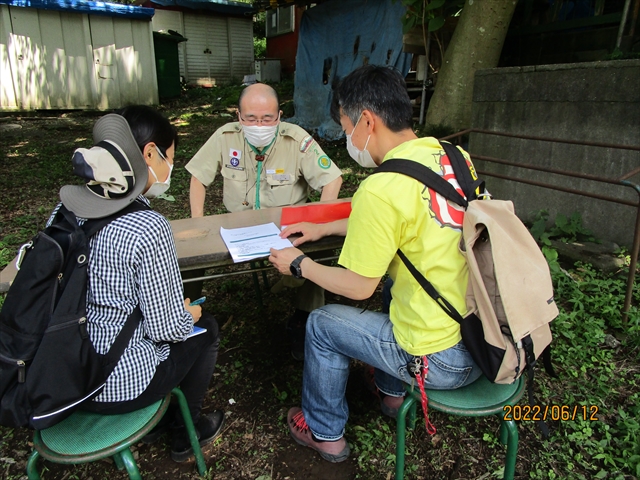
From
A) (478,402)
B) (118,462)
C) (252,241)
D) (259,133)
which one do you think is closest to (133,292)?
(252,241)

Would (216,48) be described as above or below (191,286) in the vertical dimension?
above

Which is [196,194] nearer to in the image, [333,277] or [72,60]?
[333,277]

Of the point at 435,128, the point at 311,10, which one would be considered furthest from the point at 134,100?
the point at 435,128

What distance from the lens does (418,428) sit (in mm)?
2197

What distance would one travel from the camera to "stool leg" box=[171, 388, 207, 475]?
171 centimetres

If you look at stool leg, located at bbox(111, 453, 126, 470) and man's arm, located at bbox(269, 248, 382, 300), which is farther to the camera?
stool leg, located at bbox(111, 453, 126, 470)

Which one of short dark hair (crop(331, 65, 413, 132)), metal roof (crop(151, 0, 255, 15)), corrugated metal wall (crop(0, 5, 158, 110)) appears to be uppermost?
metal roof (crop(151, 0, 255, 15))

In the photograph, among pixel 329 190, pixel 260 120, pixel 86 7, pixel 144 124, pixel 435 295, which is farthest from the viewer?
pixel 86 7

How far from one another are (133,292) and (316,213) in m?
1.04

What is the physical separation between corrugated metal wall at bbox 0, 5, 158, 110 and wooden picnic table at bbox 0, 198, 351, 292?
35.4ft

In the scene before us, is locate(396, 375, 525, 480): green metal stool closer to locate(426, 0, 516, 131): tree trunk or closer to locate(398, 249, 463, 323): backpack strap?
locate(398, 249, 463, 323): backpack strap

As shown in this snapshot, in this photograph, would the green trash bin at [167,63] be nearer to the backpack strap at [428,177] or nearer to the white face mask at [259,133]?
the white face mask at [259,133]

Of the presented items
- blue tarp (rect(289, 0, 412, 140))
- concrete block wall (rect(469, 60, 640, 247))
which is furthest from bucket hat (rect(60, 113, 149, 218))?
blue tarp (rect(289, 0, 412, 140))

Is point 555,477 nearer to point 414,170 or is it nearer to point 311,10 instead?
point 414,170
